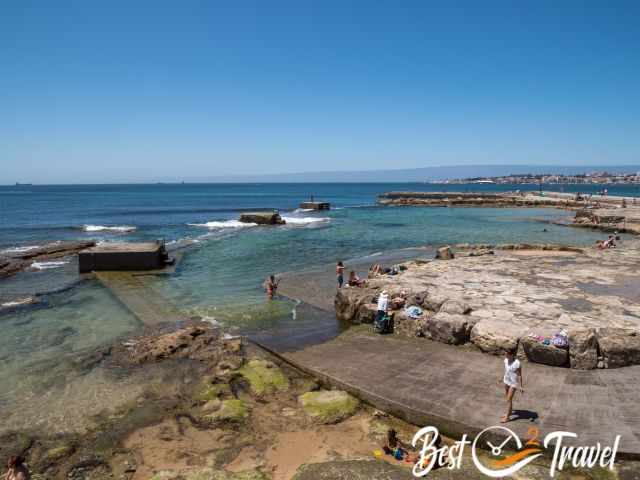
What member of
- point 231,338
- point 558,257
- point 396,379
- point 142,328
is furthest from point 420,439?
point 558,257

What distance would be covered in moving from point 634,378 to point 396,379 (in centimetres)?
509

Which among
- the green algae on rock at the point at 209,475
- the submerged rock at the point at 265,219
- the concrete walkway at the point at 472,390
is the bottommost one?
the green algae on rock at the point at 209,475

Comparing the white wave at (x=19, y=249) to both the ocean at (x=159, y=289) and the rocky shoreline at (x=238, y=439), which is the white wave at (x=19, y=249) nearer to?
the ocean at (x=159, y=289)

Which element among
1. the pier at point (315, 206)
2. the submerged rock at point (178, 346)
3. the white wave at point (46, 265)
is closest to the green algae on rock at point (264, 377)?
the submerged rock at point (178, 346)

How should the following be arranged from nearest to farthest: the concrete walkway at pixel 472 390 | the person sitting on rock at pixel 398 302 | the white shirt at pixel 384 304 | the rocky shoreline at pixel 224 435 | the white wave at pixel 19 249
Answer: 1. the rocky shoreline at pixel 224 435
2. the concrete walkway at pixel 472 390
3. the white shirt at pixel 384 304
4. the person sitting on rock at pixel 398 302
5. the white wave at pixel 19 249

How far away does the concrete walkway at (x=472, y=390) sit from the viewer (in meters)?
7.84

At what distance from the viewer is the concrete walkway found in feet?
25.7

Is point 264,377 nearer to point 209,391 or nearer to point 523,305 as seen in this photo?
point 209,391

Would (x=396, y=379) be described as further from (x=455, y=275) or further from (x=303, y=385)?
(x=455, y=275)

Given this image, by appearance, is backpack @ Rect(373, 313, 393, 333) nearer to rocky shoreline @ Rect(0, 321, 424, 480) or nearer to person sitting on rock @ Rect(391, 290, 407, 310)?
person sitting on rock @ Rect(391, 290, 407, 310)

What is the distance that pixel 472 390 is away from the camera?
30.2 feet

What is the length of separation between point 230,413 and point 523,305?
9540mm

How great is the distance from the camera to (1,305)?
18906 mm

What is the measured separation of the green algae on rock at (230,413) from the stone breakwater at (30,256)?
2213 cm
